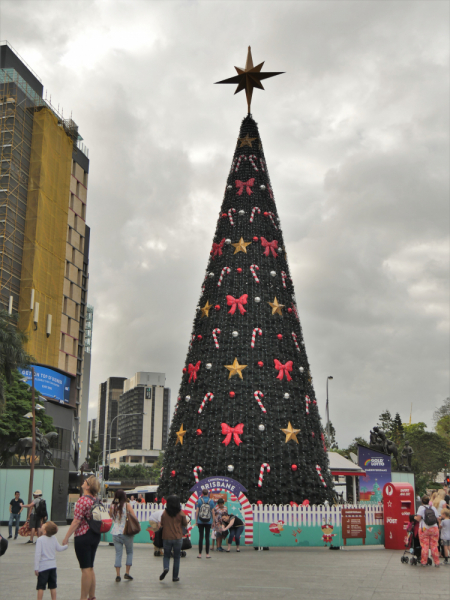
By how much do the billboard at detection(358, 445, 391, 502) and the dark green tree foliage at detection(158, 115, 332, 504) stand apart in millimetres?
9616

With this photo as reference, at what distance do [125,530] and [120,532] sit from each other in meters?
0.21

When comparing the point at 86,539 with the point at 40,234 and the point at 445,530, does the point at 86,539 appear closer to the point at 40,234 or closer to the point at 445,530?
the point at 445,530

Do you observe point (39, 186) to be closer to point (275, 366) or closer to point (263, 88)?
point (263, 88)

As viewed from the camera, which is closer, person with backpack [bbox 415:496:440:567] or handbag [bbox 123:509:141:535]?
handbag [bbox 123:509:141:535]

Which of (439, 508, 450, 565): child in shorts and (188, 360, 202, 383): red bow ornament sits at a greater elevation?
(188, 360, 202, 383): red bow ornament

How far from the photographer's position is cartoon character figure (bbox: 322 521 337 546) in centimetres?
1555

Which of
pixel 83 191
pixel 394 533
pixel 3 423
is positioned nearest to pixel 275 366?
pixel 394 533

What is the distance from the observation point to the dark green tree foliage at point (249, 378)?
15.5m

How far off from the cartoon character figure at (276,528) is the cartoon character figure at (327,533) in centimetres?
119

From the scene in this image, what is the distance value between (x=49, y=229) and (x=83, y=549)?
5734 centimetres

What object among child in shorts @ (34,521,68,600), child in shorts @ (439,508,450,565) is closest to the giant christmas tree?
child in shorts @ (439,508,450,565)

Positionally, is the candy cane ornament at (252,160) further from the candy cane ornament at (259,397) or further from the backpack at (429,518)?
the backpack at (429,518)

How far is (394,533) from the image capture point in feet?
52.7

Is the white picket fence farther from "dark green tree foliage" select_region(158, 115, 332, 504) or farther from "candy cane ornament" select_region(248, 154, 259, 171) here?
"candy cane ornament" select_region(248, 154, 259, 171)
